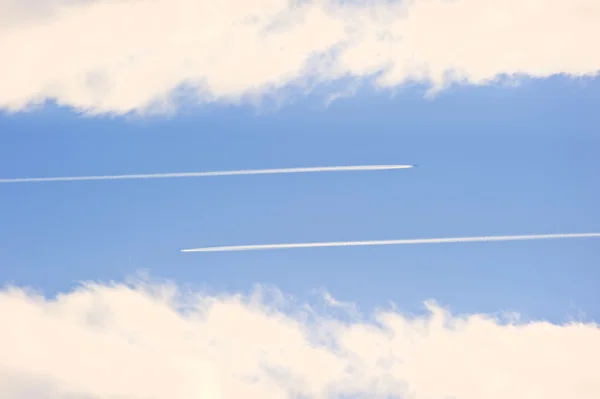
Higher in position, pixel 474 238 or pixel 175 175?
pixel 175 175

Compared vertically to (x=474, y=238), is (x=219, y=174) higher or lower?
higher

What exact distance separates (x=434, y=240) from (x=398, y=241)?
0.43m

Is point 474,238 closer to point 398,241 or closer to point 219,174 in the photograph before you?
point 398,241

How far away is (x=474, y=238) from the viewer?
10219 mm

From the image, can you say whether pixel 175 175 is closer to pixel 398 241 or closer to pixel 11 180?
pixel 11 180

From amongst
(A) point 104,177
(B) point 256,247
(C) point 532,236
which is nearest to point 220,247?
(B) point 256,247

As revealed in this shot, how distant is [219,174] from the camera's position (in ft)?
34.5

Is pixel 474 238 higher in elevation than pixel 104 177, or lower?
lower

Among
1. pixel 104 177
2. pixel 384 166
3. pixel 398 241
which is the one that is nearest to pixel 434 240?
pixel 398 241

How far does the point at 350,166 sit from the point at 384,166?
42 cm

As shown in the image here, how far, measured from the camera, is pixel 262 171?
10.5 meters

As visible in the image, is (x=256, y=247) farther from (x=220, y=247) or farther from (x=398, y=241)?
(x=398, y=241)

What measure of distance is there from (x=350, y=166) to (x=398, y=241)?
3.55ft

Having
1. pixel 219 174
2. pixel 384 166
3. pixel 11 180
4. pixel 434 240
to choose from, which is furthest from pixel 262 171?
pixel 11 180
